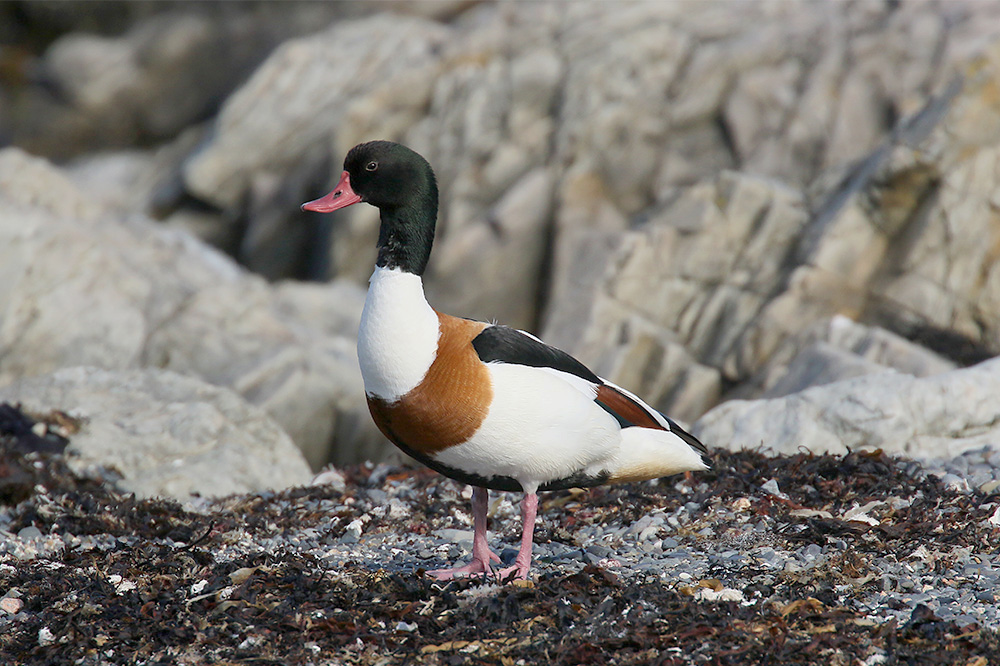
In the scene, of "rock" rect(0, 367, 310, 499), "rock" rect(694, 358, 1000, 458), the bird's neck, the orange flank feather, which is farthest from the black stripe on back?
"rock" rect(0, 367, 310, 499)

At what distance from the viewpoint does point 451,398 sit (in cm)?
561

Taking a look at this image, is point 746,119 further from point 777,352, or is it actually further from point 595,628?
point 595,628

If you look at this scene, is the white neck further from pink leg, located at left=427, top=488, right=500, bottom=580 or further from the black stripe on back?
pink leg, located at left=427, top=488, right=500, bottom=580

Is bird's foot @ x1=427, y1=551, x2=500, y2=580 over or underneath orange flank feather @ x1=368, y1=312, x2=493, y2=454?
underneath

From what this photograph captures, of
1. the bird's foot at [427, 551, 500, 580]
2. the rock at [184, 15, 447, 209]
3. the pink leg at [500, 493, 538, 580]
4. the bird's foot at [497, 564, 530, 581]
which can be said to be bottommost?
the bird's foot at [427, 551, 500, 580]

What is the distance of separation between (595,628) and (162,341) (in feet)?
43.3

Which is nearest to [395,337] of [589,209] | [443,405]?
[443,405]

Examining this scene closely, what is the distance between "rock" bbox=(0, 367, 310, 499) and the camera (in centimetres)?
1018

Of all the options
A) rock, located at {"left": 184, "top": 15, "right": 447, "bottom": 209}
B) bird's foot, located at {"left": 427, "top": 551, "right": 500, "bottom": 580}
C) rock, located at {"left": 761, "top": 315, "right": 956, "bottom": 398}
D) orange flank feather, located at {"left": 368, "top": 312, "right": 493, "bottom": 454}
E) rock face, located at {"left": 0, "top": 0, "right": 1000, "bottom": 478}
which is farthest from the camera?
rock, located at {"left": 184, "top": 15, "right": 447, "bottom": 209}

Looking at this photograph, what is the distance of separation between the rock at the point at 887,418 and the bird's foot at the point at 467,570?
13.2ft

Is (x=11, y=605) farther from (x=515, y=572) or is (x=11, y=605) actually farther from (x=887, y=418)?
(x=887, y=418)

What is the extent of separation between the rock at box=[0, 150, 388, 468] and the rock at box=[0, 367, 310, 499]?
2.78 meters

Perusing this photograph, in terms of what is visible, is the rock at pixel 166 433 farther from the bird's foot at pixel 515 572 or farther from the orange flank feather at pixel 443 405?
the bird's foot at pixel 515 572

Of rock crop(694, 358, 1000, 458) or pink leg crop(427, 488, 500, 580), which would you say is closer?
pink leg crop(427, 488, 500, 580)
